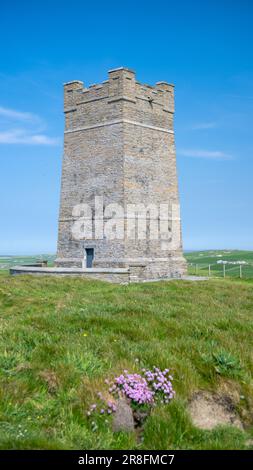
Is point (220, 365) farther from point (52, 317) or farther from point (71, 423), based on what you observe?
point (52, 317)

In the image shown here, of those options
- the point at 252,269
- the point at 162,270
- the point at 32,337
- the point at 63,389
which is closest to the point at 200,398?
the point at 63,389

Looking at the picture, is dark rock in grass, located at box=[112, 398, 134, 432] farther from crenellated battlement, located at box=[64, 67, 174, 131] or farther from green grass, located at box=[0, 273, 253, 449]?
crenellated battlement, located at box=[64, 67, 174, 131]

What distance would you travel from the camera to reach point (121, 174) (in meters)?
30.7

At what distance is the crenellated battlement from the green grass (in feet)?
73.5

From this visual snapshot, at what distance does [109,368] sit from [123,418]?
40.4 inches

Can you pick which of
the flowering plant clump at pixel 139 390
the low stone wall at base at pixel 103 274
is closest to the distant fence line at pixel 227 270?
the low stone wall at base at pixel 103 274

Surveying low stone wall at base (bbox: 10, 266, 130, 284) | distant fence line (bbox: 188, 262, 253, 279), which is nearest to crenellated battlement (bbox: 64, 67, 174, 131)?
low stone wall at base (bbox: 10, 266, 130, 284)

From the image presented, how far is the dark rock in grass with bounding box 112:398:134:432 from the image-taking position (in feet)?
21.5

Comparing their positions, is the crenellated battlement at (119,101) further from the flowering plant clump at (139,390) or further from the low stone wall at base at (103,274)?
the flowering plant clump at (139,390)

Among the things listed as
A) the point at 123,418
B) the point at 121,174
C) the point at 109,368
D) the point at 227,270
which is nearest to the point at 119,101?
the point at 121,174

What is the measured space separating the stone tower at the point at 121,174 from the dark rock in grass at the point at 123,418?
2322cm

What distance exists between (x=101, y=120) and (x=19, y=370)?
2688 cm
